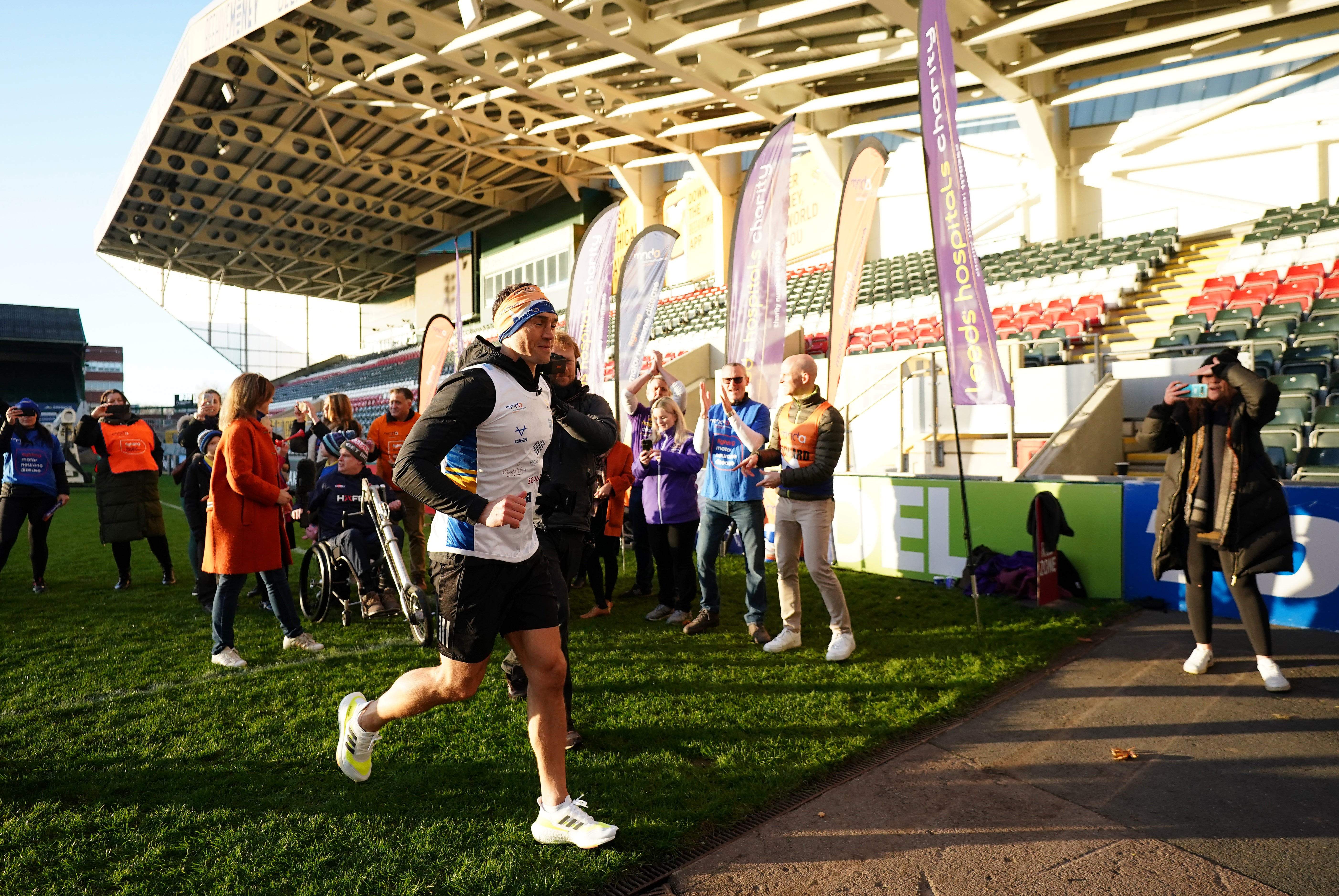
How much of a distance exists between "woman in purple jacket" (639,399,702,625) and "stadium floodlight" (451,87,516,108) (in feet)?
62.5

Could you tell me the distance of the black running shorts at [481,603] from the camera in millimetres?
2668

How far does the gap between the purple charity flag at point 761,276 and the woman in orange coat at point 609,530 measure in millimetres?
2057

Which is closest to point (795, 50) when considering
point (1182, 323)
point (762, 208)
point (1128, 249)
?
point (1128, 249)

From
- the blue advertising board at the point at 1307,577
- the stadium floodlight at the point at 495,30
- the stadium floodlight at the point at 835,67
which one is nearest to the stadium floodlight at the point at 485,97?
the stadium floodlight at the point at 495,30

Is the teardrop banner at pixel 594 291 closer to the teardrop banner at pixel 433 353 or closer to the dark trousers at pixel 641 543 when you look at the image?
the teardrop banner at pixel 433 353

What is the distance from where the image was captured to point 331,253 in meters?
42.9

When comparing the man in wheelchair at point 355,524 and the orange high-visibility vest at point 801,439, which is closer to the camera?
the orange high-visibility vest at point 801,439

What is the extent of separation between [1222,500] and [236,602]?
583 centimetres

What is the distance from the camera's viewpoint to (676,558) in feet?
20.1

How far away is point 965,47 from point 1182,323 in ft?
24.4

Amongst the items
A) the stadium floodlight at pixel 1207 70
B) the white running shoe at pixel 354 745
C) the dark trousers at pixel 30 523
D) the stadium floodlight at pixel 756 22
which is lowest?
the white running shoe at pixel 354 745

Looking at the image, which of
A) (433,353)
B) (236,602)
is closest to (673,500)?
(236,602)

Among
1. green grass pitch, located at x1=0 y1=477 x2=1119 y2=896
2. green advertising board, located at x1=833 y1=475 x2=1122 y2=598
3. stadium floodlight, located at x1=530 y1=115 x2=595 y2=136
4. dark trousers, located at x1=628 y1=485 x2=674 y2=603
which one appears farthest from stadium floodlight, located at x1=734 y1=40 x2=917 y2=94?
green grass pitch, located at x1=0 y1=477 x2=1119 y2=896

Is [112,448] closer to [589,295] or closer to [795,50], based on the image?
[589,295]
